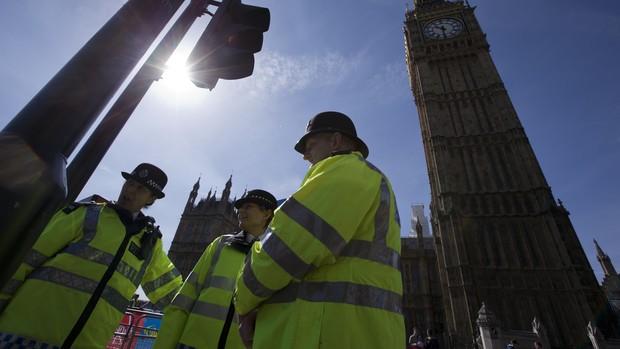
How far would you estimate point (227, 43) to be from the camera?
233 cm

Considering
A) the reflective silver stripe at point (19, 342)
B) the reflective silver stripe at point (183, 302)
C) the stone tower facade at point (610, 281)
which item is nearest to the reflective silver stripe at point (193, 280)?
the reflective silver stripe at point (183, 302)

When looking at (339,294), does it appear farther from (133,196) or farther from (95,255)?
(133,196)

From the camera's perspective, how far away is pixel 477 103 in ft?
86.7

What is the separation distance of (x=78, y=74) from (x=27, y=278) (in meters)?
2.09

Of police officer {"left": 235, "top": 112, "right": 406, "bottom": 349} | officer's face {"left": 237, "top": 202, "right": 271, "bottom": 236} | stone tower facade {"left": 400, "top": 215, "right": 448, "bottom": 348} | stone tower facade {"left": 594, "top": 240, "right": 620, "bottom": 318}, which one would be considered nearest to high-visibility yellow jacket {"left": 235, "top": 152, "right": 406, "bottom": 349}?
police officer {"left": 235, "top": 112, "right": 406, "bottom": 349}

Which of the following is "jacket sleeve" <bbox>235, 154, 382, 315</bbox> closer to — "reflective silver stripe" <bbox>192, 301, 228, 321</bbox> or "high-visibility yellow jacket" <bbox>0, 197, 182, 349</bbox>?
"reflective silver stripe" <bbox>192, 301, 228, 321</bbox>

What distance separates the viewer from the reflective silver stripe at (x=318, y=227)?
1246 mm

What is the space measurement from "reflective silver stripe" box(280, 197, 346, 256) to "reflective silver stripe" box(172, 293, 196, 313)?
176 cm

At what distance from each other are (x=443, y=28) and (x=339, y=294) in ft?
126

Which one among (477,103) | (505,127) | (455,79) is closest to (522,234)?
(505,127)

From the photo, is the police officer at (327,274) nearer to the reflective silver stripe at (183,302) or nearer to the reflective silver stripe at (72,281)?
the reflective silver stripe at (183,302)

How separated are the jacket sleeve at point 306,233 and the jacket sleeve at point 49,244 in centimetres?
175

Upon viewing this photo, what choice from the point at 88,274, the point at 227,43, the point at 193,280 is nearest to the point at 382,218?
the point at 227,43

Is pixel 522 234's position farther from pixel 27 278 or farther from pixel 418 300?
pixel 27 278
